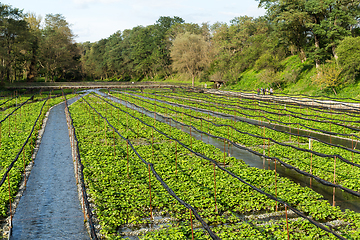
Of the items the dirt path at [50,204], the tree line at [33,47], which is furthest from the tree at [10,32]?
the dirt path at [50,204]

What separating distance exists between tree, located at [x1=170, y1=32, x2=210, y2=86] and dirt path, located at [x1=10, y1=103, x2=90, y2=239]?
197ft

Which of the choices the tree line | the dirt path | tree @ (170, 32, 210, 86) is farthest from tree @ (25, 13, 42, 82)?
the dirt path

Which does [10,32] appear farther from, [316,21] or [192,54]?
[316,21]

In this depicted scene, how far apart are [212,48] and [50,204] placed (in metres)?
74.8

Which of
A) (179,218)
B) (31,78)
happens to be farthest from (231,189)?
(31,78)

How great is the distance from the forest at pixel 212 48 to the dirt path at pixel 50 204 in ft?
117

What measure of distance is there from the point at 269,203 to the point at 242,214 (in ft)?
3.76

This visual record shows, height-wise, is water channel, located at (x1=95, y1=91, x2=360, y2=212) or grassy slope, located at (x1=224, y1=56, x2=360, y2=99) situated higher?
grassy slope, located at (x1=224, y1=56, x2=360, y2=99)

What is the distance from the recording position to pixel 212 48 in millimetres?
81812

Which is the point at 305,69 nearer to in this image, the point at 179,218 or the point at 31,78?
the point at 179,218

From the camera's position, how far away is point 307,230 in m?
9.05

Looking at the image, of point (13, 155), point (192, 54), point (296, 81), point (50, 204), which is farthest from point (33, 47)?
point (50, 204)

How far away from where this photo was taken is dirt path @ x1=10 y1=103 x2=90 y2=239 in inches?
389

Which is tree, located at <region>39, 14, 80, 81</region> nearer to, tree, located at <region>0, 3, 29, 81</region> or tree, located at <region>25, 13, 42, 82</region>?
tree, located at <region>25, 13, 42, 82</region>
